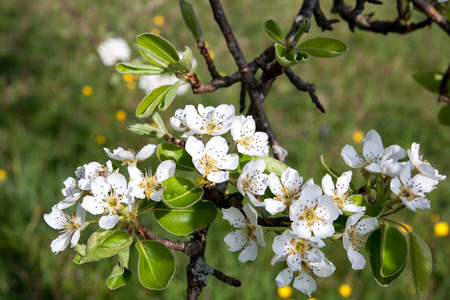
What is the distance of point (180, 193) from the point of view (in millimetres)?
989

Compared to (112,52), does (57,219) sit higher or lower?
higher

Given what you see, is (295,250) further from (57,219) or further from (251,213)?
(57,219)

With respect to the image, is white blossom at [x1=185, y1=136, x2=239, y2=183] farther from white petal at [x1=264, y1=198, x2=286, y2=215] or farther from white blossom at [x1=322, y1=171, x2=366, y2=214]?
white blossom at [x1=322, y1=171, x2=366, y2=214]

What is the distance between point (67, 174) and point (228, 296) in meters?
1.51

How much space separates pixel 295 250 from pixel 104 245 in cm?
41

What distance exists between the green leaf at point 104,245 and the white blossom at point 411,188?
0.58 metres

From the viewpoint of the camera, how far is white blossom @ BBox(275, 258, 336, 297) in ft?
3.26

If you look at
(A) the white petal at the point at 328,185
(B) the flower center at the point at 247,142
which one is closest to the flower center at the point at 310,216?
(A) the white petal at the point at 328,185

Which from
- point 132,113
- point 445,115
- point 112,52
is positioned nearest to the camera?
point 445,115

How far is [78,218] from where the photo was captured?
1054 mm

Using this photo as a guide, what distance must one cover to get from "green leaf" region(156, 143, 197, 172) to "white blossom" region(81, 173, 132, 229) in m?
0.13

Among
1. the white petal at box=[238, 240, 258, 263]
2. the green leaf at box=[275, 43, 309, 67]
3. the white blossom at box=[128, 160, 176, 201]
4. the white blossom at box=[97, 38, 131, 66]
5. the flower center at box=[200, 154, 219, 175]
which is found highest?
the green leaf at box=[275, 43, 309, 67]

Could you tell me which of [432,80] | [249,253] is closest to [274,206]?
[249,253]

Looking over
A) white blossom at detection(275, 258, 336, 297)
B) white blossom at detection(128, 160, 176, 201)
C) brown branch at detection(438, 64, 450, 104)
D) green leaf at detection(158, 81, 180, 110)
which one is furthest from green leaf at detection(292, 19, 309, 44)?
brown branch at detection(438, 64, 450, 104)
